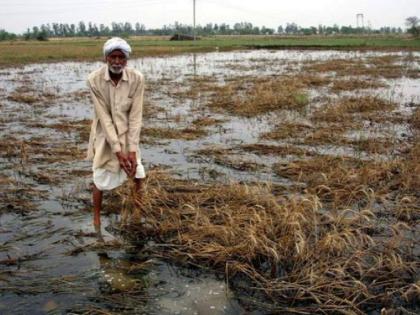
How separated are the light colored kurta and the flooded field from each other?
667 millimetres

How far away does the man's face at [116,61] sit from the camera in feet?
12.6

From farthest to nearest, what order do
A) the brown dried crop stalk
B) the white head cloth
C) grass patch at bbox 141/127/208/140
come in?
grass patch at bbox 141/127/208/140, the white head cloth, the brown dried crop stalk

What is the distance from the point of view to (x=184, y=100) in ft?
41.3

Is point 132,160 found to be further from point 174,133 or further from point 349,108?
point 349,108

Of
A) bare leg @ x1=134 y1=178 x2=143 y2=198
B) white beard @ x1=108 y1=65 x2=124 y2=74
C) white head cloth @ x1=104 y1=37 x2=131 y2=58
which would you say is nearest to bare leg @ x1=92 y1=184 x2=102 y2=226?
bare leg @ x1=134 y1=178 x2=143 y2=198

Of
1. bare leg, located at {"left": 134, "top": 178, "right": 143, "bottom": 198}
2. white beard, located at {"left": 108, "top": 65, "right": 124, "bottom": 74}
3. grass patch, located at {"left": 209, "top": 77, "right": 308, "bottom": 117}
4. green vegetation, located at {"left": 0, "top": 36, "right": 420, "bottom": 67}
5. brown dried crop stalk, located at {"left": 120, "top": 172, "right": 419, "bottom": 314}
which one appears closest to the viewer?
brown dried crop stalk, located at {"left": 120, "top": 172, "right": 419, "bottom": 314}

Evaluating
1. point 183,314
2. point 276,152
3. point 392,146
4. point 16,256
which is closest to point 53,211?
point 16,256

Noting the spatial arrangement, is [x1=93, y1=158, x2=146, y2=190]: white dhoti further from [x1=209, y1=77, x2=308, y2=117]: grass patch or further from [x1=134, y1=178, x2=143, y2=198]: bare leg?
[x1=209, y1=77, x2=308, y2=117]: grass patch

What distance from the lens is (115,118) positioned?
4.09 m

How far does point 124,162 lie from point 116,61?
3.08ft

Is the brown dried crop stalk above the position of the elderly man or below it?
below

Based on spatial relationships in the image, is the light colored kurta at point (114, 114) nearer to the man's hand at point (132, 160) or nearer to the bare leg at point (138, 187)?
the man's hand at point (132, 160)

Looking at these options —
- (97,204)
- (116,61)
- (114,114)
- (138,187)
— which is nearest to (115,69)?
(116,61)

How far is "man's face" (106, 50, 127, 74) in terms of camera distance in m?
3.85
